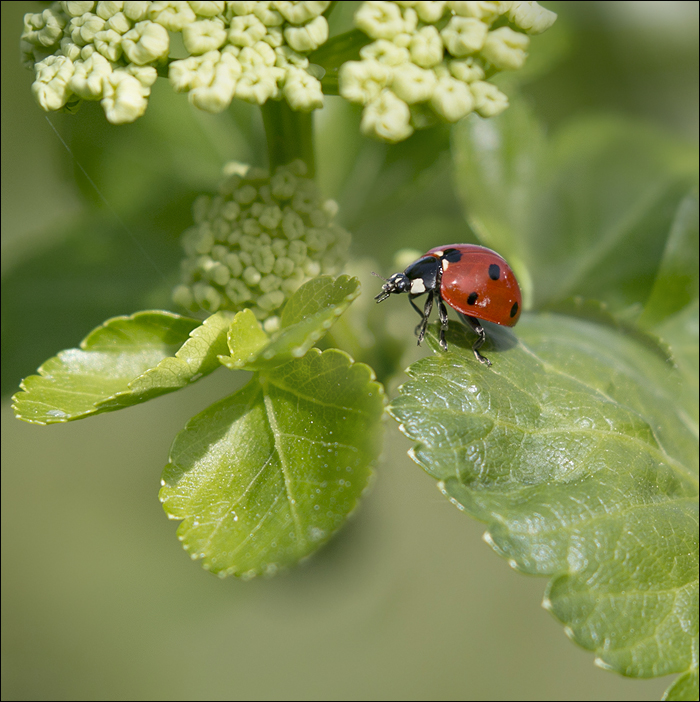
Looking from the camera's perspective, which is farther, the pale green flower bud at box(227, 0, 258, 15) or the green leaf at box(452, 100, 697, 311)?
the green leaf at box(452, 100, 697, 311)

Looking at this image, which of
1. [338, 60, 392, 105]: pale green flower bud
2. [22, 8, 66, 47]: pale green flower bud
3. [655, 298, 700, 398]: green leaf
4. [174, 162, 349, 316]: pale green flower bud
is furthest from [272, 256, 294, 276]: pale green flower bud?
[655, 298, 700, 398]: green leaf

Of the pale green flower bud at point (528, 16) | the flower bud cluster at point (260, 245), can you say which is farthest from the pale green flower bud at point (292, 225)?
the pale green flower bud at point (528, 16)

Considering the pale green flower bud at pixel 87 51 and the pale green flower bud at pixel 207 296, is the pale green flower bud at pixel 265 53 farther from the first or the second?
the pale green flower bud at pixel 207 296

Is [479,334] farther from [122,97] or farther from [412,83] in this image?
[122,97]

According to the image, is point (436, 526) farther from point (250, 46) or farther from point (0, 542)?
point (250, 46)

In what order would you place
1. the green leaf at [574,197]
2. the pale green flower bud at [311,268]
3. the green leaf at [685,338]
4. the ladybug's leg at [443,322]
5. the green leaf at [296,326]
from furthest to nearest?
the green leaf at [574,197] < the green leaf at [685,338] < the pale green flower bud at [311,268] < the ladybug's leg at [443,322] < the green leaf at [296,326]

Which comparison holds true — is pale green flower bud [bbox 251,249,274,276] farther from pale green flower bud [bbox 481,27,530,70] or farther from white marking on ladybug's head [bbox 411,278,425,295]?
pale green flower bud [bbox 481,27,530,70]

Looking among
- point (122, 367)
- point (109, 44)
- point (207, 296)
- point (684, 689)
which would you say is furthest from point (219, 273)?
point (684, 689)
